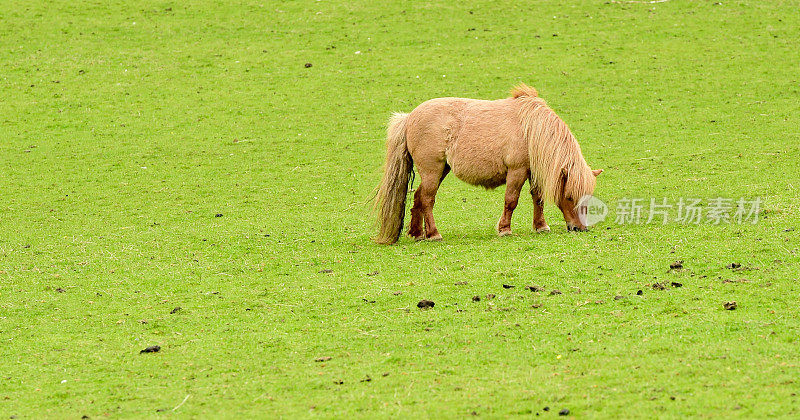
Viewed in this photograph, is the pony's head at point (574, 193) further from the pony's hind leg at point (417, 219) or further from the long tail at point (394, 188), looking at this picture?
the long tail at point (394, 188)

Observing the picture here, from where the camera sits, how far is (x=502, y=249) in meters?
9.47

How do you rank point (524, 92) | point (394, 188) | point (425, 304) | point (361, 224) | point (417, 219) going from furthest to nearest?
point (361, 224) < point (417, 219) < point (394, 188) < point (524, 92) < point (425, 304)

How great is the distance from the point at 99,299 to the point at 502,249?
4085 millimetres

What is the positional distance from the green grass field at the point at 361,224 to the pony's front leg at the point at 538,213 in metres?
0.22

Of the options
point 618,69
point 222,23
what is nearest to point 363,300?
point 618,69

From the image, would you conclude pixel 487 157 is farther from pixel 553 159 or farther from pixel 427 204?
pixel 427 204

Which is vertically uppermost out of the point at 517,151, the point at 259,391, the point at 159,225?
the point at 517,151

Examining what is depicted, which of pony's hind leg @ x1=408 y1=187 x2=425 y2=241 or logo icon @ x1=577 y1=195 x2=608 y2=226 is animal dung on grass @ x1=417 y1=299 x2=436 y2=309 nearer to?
logo icon @ x1=577 y1=195 x2=608 y2=226

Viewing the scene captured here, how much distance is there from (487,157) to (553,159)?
788mm

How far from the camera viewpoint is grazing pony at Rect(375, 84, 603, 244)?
9.69m

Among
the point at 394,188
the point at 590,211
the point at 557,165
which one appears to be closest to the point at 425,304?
the point at 557,165

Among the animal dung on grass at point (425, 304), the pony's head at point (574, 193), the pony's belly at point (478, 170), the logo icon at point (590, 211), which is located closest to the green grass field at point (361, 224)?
the animal dung on grass at point (425, 304)

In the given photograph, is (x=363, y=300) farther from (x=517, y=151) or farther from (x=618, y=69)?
(x=618, y=69)

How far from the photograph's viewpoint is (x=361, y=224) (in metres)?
12.1
